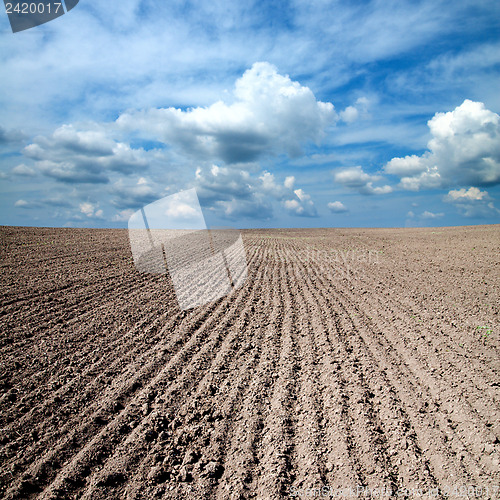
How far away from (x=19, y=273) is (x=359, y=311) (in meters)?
11.1

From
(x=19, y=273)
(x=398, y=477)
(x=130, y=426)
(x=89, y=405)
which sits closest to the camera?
(x=398, y=477)

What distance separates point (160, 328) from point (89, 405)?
106 inches

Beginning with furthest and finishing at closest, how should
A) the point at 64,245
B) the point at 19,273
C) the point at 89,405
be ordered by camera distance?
the point at 64,245 → the point at 19,273 → the point at 89,405

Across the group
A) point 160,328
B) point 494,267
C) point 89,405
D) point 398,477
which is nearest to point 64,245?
point 160,328

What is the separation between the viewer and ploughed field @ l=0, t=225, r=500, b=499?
317 cm

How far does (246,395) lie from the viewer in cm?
454

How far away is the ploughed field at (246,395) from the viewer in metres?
3.17

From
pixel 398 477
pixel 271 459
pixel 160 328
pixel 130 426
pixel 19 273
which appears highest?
pixel 19 273

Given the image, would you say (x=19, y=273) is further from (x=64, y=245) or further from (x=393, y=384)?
(x=393, y=384)

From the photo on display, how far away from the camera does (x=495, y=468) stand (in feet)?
10.3

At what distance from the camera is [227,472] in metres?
3.24

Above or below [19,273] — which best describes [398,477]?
below

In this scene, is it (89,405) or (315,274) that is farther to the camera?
(315,274)

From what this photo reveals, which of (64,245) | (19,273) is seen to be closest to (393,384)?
(19,273)
